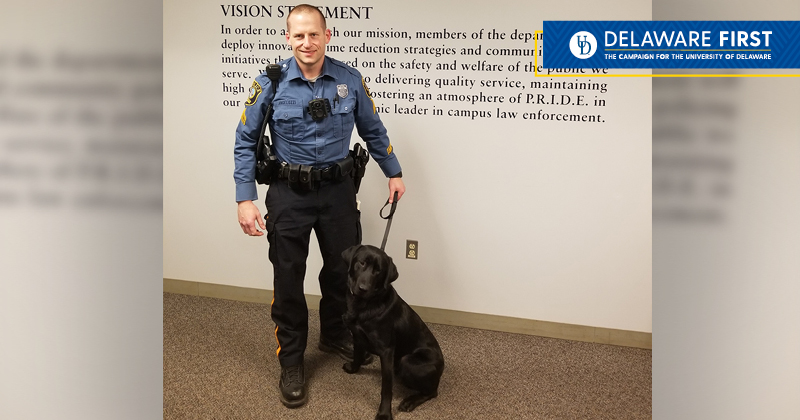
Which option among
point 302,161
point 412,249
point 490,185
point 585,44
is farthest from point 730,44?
point 412,249

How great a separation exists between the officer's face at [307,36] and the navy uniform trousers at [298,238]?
52cm

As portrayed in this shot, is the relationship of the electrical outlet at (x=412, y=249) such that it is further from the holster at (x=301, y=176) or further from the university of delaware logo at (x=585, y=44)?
the university of delaware logo at (x=585, y=44)

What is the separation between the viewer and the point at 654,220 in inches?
10.7

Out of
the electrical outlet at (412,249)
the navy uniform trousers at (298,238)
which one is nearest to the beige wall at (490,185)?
the electrical outlet at (412,249)

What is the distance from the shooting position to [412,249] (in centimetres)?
327

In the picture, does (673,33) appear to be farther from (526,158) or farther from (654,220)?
(526,158)

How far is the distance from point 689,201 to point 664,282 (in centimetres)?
4

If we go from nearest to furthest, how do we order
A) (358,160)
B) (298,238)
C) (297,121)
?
(297,121), (298,238), (358,160)

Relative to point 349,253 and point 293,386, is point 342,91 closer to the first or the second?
point 349,253

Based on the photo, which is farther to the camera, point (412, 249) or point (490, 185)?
point (412, 249)

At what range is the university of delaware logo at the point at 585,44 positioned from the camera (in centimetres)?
171

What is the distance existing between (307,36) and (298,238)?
2.69 feet

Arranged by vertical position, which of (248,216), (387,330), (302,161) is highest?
(302,161)

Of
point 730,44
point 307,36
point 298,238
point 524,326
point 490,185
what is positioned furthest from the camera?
point 524,326
